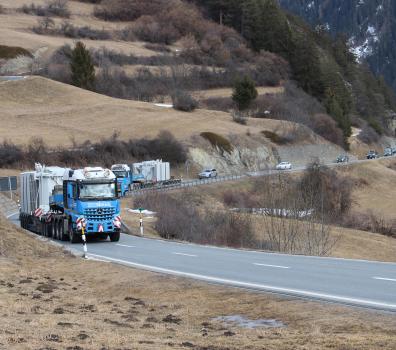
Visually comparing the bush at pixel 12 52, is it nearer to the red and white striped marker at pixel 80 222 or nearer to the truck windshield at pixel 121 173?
the truck windshield at pixel 121 173

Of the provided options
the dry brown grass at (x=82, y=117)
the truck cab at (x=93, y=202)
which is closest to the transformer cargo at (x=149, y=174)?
→ the dry brown grass at (x=82, y=117)

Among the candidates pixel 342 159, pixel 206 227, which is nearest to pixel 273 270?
pixel 206 227

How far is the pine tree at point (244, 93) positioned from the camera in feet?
354

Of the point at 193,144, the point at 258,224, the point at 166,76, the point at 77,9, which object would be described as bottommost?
the point at 258,224

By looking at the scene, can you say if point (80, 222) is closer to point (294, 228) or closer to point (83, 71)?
point (294, 228)

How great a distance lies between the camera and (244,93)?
110 meters

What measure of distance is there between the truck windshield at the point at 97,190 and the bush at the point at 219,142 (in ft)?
177

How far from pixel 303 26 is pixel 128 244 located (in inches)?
6573

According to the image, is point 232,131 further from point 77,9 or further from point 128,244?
point 77,9

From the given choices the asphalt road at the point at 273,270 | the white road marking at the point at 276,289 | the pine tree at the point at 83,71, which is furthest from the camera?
the pine tree at the point at 83,71

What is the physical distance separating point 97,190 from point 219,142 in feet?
180

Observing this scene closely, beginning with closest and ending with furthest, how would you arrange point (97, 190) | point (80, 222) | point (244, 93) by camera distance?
point (80, 222), point (97, 190), point (244, 93)

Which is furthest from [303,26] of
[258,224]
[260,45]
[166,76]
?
[258,224]

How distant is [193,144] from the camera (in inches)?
3398
